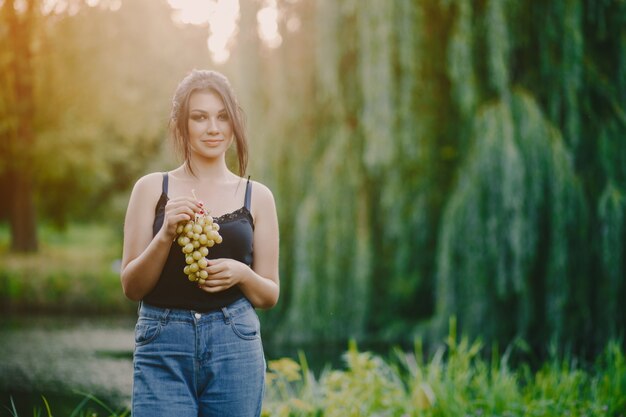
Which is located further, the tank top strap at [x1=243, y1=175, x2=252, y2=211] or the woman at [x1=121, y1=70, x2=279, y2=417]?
the tank top strap at [x1=243, y1=175, x2=252, y2=211]

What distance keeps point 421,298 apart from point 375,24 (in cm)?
286

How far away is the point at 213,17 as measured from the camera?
25.4 ft

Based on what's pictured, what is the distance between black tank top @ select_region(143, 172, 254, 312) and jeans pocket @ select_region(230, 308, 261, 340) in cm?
5

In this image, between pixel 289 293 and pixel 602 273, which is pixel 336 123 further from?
pixel 602 273

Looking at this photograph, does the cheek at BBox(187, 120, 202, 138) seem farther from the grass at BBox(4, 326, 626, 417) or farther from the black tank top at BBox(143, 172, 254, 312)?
the grass at BBox(4, 326, 626, 417)

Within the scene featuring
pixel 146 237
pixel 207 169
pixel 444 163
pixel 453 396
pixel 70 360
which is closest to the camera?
pixel 146 237

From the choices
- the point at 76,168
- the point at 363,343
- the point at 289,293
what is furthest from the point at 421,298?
the point at 76,168

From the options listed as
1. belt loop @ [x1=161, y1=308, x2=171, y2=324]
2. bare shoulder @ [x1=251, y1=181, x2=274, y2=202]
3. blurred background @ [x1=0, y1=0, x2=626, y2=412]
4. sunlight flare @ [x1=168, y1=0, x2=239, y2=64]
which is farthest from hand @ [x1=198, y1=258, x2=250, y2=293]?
sunlight flare @ [x1=168, y1=0, x2=239, y2=64]

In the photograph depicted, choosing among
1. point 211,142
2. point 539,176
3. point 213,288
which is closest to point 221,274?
point 213,288

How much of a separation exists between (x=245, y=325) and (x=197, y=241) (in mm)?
279

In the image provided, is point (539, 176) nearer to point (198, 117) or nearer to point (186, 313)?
point (198, 117)

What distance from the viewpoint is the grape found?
183 centimetres

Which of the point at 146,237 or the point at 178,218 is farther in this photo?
the point at 146,237

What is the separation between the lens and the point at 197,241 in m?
1.83
